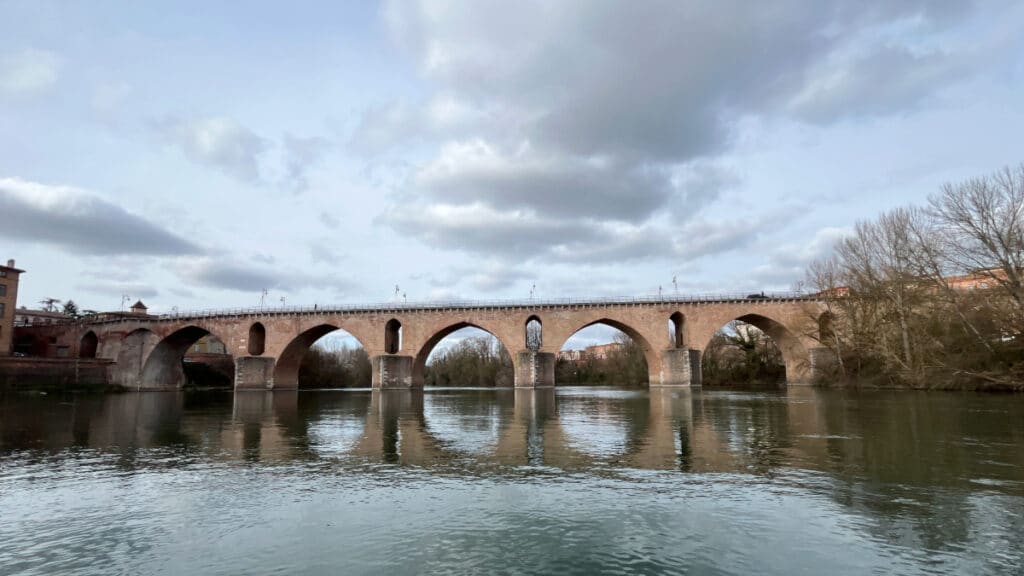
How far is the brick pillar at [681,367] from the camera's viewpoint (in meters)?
54.5

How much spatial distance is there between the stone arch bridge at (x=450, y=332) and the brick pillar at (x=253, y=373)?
10 cm

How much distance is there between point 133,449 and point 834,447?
1693 centimetres

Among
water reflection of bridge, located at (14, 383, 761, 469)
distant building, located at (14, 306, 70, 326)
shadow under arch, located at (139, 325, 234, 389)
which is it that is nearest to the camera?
water reflection of bridge, located at (14, 383, 761, 469)

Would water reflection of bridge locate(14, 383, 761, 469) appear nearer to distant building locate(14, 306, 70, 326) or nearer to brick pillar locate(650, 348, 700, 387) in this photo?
brick pillar locate(650, 348, 700, 387)

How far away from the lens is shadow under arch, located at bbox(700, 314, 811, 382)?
181ft

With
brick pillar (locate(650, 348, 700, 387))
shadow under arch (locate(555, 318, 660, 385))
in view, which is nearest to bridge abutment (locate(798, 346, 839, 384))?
brick pillar (locate(650, 348, 700, 387))

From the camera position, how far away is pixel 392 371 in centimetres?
5872

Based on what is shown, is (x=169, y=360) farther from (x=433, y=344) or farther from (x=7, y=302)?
(x=433, y=344)

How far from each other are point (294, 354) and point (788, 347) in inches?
2076

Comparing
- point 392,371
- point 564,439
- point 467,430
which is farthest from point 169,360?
point 564,439

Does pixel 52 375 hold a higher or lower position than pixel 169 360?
lower

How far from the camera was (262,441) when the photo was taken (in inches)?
650

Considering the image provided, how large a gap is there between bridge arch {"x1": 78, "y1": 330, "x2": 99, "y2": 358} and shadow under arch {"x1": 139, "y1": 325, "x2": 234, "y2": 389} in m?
9.11

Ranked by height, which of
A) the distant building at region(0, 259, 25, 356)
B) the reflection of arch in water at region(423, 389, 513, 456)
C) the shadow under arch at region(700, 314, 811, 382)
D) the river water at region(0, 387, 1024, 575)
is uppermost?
the distant building at region(0, 259, 25, 356)
